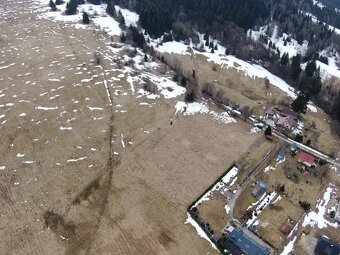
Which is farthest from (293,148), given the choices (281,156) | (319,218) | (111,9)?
(111,9)

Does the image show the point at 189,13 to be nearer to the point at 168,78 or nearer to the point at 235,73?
the point at 235,73

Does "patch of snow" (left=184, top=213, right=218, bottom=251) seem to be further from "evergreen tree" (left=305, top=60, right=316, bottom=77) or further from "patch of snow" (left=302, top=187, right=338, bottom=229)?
"evergreen tree" (left=305, top=60, right=316, bottom=77)

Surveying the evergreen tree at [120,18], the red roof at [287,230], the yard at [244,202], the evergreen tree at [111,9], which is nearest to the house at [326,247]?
the red roof at [287,230]

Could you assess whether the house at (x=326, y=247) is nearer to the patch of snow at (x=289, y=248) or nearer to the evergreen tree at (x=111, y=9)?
the patch of snow at (x=289, y=248)

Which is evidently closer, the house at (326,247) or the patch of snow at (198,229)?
the house at (326,247)

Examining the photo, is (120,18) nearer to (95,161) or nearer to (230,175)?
(95,161)

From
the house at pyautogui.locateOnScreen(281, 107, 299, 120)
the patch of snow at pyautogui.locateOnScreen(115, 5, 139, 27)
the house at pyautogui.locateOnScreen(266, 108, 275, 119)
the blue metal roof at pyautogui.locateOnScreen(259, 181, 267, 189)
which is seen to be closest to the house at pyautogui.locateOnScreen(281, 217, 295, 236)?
the blue metal roof at pyautogui.locateOnScreen(259, 181, 267, 189)

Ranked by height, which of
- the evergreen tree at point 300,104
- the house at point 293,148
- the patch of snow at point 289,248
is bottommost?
the patch of snow at point 289,248
